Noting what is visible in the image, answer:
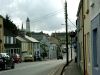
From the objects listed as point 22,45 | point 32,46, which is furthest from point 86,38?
point 32,46

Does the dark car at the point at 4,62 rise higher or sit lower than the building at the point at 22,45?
lower

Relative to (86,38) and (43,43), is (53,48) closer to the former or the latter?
(43,43)

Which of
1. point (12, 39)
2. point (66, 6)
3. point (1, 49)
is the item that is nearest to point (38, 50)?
point (12, 39)

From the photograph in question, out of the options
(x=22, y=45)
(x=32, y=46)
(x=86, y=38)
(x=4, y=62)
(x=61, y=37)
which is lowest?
(x=4, y=62)

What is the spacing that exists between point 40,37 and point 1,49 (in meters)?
58.3

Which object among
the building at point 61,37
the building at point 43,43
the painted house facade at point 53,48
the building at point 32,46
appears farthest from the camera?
the building at point 61,37

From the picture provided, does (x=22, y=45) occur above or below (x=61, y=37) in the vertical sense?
below

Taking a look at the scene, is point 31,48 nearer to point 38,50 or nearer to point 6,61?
point 38,50

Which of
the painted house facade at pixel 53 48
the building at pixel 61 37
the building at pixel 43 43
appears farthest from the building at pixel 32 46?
the building at pixel 61 37

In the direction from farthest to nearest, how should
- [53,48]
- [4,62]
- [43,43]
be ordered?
[53,48], [43,43], [4,62]

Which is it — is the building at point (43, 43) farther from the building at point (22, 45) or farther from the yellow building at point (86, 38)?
the yellow building at point (86, 38)

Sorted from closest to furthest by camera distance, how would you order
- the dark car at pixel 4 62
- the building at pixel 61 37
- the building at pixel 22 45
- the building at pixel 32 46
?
the dark car at pixel 4 62 < the building at pixel 22 45 < the building at pixel 32 46 < the building at pixel 61 37

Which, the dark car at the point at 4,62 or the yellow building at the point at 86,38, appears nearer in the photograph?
the yellow building at the point at 86,38

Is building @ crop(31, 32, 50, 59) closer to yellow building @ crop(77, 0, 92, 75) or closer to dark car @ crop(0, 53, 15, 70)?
dark car @ crop(0, 53, 15, 70)
